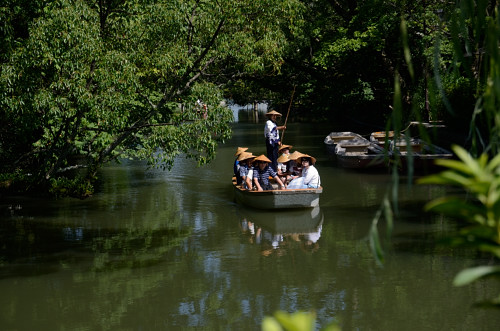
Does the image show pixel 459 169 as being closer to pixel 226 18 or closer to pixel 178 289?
pixel 178 289

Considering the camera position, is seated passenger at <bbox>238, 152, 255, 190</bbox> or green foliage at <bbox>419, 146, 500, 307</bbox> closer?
green foliage at <bbox>419, 146, 500, 307</bbox>

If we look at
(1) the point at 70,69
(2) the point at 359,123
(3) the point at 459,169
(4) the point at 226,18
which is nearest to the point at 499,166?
(3) the point at 459,169

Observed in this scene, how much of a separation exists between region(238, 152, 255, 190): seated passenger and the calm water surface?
2.36 ft

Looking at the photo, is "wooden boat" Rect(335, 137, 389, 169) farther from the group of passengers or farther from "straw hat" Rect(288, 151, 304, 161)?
"straw hat" Rect(288, 151, 304, 161)

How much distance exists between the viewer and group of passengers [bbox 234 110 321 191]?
17.9m

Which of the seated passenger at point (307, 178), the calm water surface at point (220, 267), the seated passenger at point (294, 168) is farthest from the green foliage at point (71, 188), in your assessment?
the seated passenger at point (307, 178)

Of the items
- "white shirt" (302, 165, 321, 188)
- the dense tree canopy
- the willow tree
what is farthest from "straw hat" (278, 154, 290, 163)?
the willow tree

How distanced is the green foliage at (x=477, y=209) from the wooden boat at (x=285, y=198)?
1579 cm

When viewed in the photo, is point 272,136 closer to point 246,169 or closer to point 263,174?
point 246,169

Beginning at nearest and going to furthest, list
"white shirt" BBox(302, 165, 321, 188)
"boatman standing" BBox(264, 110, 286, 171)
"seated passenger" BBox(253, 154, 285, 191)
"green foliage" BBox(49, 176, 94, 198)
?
1. "white shirt" BBox(302, 165, 321, 188)
2. "seated passenger" BBox(253, 154, 285, 191)
3. "boatman standing" BBox(264, 110, 286, 171)
4. "green foliage" BBox(49, 176, 94, 198)

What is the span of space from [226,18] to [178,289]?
6751 mm

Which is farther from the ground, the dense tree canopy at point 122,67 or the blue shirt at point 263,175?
the dense tree canopy at point 122,67

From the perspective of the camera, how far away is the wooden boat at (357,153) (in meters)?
25.0

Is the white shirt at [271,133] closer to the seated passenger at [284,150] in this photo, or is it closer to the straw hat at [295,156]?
the seated passenger at [284,150]
